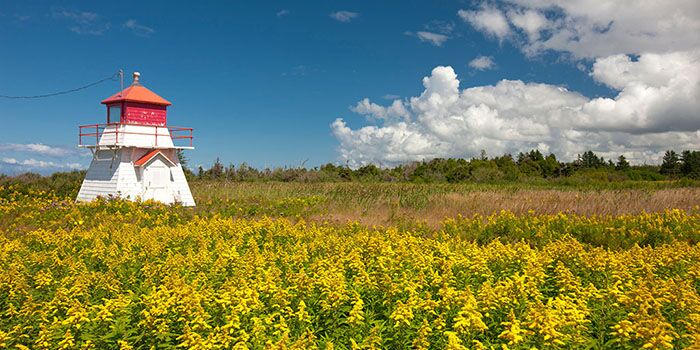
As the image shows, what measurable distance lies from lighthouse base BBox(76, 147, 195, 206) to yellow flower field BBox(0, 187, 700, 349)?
47.0 ft

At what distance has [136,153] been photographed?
24.5 metres

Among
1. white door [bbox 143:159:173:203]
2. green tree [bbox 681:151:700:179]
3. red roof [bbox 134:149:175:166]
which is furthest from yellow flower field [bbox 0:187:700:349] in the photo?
green tree [bbox 681:151:700:179]

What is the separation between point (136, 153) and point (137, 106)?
235 centimetres

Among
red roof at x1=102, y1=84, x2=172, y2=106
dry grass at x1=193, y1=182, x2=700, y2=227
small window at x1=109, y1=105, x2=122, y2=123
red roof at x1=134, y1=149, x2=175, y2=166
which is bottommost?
dry grass at x1=193, y1=182, x2=700, y2=227

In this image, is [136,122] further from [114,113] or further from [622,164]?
[622,164]

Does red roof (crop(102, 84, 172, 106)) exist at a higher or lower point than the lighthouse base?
higher

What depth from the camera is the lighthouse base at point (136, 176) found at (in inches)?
951

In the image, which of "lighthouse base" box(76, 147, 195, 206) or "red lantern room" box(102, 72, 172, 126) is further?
"red lantern room" box(102, 72, 172, 126)

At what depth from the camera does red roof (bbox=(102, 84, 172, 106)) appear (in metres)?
24.6

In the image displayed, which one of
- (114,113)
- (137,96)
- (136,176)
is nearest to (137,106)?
(137,96)

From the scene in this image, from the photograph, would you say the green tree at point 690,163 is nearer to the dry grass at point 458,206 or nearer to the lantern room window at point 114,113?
the dry grass at point 458,206

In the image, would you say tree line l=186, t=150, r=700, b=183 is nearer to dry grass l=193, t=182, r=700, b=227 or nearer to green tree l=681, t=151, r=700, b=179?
green tree l=681, t=151, r=700, b=179

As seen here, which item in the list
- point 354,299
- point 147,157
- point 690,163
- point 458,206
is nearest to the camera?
point 354,299

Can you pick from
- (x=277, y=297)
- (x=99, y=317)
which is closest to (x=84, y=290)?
(x=99, y=317)
